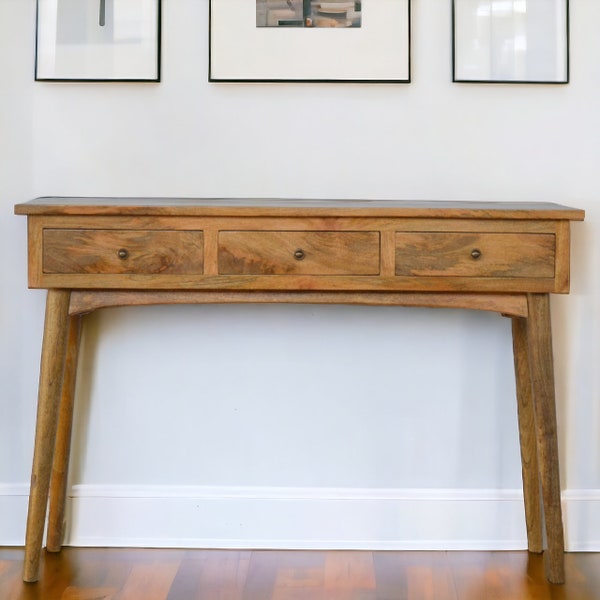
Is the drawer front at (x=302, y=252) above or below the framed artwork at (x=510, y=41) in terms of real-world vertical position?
below

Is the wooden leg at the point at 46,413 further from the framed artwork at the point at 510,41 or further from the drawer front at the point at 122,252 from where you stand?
the framed artwork at the point at 510,41

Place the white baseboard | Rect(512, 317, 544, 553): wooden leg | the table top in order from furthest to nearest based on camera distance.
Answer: the white baseboard, Rect(512, 317, 544, 553): wooden leg, the table top

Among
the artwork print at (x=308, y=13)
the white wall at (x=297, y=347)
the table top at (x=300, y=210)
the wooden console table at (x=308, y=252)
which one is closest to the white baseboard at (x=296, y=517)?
the white wall at (x=297, y=347)

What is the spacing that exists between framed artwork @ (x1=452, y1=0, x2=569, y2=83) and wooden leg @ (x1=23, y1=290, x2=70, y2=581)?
1.23m

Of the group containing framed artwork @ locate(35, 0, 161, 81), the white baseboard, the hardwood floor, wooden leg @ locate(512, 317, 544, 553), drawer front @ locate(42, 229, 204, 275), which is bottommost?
the hardwood floor

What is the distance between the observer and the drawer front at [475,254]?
2154 mm

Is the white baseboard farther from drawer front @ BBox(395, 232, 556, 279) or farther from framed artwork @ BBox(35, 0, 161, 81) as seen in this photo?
framed artwork @ BBox(35, 0, 161, 81)

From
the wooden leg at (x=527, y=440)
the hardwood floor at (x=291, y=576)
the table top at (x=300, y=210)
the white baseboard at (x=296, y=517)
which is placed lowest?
the hardwood floor at (x=291, y=576)

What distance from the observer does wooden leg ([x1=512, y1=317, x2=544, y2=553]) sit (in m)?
2.43

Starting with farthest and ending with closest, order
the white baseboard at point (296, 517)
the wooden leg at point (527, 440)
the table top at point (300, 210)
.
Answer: the white baseboard at point (296, 517), the wooden leg at point (527, 440), the table top at point (300, 210)

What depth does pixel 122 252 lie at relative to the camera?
217 centimetres

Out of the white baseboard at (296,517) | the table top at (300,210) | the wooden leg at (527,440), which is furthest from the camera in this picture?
the white baseboard at (296,517)

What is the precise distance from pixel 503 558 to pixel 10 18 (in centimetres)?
200

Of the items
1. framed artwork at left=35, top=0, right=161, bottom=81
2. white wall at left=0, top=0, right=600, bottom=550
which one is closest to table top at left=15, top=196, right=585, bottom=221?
white wall at left=0, top=0, right=600, bottom=550
